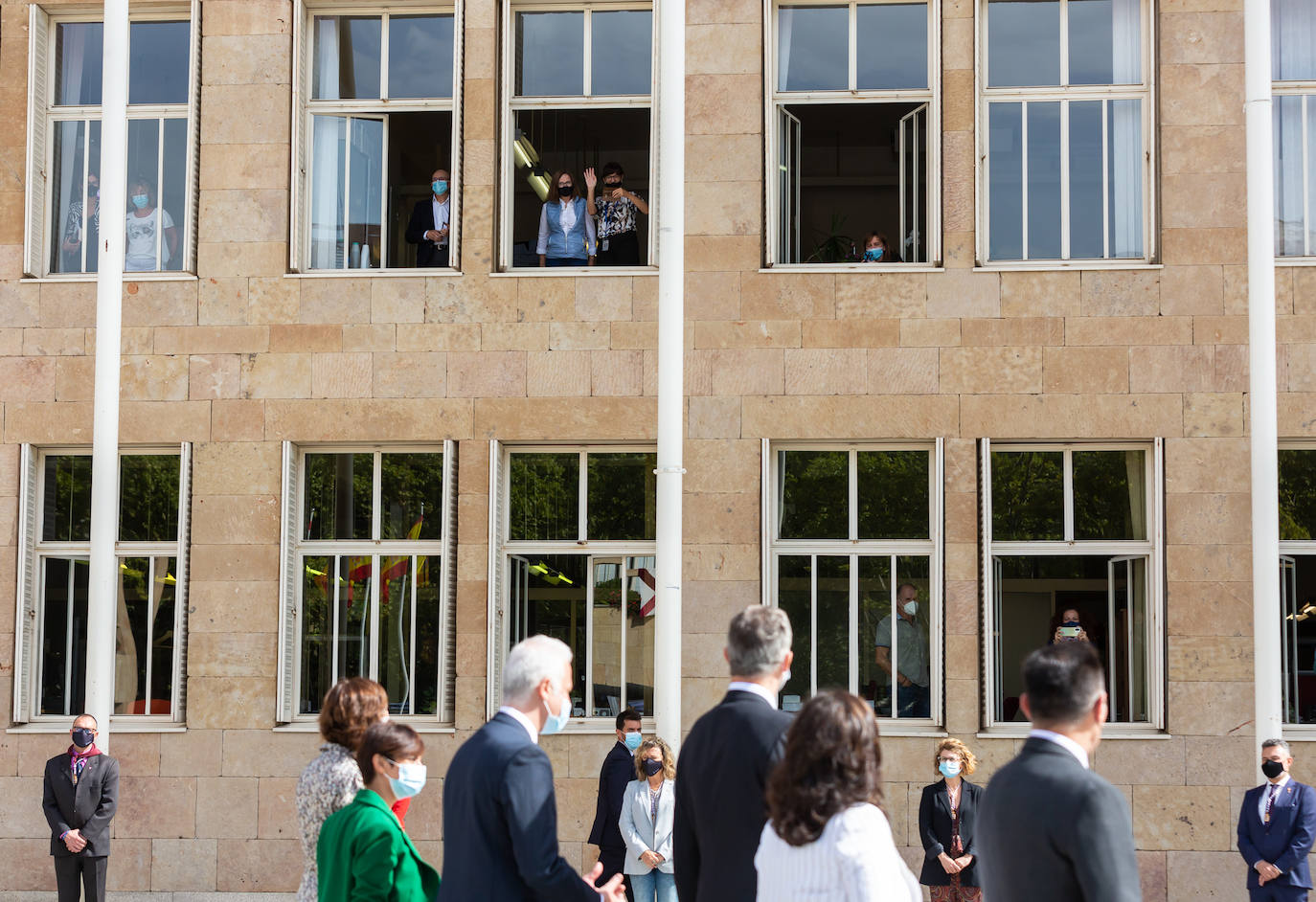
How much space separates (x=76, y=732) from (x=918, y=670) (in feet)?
23.9

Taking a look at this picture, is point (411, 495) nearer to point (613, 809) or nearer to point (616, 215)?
point (616, 215)

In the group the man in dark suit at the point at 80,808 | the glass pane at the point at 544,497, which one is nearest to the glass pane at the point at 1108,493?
the glass pane at the point at 544,497

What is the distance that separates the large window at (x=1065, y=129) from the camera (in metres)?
13.9

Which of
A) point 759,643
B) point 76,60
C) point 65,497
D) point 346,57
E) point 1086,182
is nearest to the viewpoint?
point 759,643

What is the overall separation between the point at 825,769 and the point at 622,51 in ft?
37.9

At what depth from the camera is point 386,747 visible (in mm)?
5457

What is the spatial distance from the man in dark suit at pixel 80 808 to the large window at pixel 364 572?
218 centimetres

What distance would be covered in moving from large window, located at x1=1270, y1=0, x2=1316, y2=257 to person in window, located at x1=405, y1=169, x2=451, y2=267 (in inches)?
314

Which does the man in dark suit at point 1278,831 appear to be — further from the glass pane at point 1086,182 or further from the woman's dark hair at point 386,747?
the woman's dark hair at point 386,747

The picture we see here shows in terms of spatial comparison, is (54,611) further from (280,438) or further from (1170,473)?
(1170,473)

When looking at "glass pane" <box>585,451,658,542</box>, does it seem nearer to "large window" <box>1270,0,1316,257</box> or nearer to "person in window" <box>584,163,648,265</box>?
"person in window" <box>584,163,648,265</box>

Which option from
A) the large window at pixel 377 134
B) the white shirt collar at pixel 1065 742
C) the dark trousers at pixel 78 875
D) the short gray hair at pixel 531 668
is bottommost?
the dark trousers at pixel 78 875

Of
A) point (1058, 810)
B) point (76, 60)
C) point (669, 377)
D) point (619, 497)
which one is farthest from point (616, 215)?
point (1058, 810)

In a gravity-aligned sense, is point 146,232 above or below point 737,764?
above
